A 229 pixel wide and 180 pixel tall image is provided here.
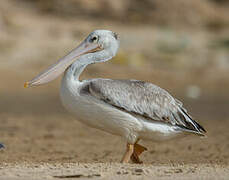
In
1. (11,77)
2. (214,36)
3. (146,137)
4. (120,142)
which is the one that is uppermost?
(214,36)

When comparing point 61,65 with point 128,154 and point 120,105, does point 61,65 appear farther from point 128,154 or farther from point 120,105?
point 128,154

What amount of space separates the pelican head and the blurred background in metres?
1.53

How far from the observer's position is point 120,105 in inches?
250

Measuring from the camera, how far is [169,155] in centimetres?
853

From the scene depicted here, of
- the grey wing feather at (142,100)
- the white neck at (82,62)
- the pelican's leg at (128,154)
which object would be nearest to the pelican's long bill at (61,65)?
the white neck at (82,62)

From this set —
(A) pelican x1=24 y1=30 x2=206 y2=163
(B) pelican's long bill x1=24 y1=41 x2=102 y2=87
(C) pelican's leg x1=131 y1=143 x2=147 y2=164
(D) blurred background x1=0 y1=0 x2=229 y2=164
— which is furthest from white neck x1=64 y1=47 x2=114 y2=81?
(D) blurred background x1=0 y1=0 x2=229 y2=164

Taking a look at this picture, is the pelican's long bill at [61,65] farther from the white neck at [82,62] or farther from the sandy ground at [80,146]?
the sandy ground at [80,146]

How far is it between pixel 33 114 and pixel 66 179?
8121 mm

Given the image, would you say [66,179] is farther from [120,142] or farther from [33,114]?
[33,114]

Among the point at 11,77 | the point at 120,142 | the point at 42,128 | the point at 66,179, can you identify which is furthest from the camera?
the point at 11,77

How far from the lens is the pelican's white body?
6.27 metres

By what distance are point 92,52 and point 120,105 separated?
2.91ft

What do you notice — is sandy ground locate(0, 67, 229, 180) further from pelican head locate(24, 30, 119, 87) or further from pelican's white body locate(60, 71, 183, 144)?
pelican head locate(24, 30, 119, 87)

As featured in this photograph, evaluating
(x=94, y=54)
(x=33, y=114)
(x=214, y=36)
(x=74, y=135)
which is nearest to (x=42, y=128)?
(x=74, y=135)
